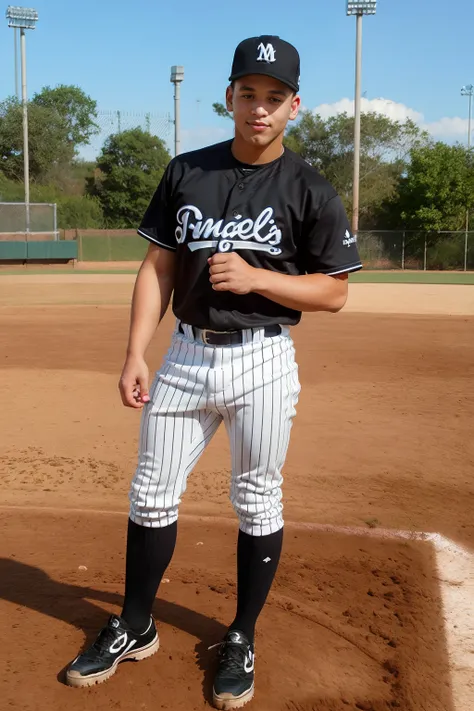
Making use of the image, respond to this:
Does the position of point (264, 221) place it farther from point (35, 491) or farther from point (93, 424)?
point (93, 424)

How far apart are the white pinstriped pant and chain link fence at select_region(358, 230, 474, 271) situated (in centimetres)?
3204

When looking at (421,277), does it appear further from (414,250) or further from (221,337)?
(221,337)

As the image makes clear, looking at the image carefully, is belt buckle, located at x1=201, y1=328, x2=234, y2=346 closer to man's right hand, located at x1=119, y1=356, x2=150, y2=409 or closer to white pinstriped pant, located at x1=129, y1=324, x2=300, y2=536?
white pinstriped pant, located at x1=129, y1=324, x2=300, y2=536

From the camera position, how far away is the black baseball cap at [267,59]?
89.4 inches

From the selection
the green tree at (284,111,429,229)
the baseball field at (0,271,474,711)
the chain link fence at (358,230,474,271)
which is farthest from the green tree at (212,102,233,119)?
the baseball field at (0,271,474,711)

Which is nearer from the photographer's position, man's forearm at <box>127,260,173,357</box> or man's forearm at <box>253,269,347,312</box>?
man's forearm at <box>253,269,347,312</box>

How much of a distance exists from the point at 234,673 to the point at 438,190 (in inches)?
1379

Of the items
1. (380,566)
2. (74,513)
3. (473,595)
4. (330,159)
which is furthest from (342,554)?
(330,159)

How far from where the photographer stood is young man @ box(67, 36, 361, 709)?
2326mm

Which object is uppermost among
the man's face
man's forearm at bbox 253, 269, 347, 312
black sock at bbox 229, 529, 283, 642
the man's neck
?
the man's face

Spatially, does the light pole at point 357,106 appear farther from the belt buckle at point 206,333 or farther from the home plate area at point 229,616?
the belt buckle at point 206,333

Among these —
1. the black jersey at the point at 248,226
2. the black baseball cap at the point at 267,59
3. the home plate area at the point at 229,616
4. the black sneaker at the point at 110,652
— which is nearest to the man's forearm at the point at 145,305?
the black jersey at the point at 248,226

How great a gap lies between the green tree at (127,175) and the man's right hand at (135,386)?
140ft

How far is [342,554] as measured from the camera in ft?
11.7
